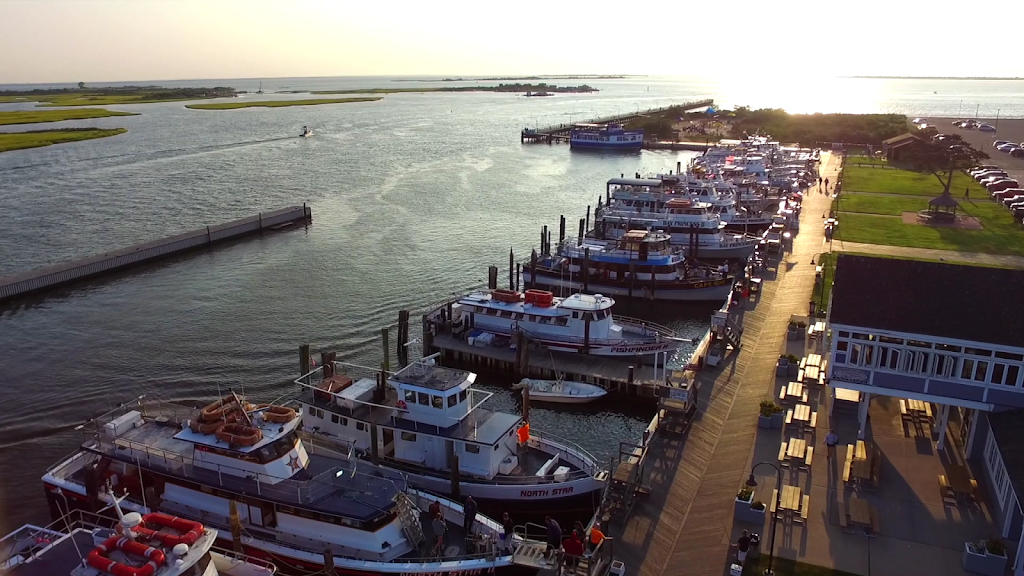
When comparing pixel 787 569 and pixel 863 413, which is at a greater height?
pixel 863 413

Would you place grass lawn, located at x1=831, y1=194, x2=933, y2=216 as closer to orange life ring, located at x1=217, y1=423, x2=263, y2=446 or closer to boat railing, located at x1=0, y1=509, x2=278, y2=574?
orange life ring, located at x1=217, y1=423, x2=263, y2=446

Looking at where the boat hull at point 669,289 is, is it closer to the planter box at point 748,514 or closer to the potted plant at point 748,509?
the potted plant at point 748,509

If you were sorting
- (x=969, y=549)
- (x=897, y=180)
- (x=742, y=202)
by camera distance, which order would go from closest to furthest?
(x=969, y=549), (x=742, y=202), (x=897, y=180)

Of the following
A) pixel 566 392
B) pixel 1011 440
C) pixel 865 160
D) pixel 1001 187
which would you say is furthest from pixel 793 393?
pixel 865 160

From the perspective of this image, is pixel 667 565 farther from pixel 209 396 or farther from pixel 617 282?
pixel 617 282

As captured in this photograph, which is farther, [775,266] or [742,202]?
[742,202]

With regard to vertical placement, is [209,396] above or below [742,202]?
below

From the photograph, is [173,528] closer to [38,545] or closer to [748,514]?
[38,545]

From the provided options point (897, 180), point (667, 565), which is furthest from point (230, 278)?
point (897, 180)
